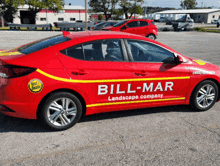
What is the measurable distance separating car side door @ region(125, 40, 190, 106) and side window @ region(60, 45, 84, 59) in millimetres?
894

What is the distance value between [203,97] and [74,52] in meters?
2.84

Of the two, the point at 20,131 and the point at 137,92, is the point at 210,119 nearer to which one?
the point at 137,92

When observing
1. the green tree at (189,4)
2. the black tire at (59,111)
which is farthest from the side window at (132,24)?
the green tree at (189,4)

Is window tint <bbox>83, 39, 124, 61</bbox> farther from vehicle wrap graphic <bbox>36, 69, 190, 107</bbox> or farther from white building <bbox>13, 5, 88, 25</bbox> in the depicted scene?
white building <bbox>13, 5, 88, 25</bbox>

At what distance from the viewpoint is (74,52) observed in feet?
13.2

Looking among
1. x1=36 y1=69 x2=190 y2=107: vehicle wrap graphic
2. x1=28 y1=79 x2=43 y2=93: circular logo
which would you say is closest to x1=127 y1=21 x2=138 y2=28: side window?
x1=36 y1=69 x2=190 y2=107: vehicle wrap graphic

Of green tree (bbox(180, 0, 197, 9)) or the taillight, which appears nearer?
the taillight

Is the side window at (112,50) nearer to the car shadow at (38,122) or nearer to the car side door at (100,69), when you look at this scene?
the car side door at (100,69)

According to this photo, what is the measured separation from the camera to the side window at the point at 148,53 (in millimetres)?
4434

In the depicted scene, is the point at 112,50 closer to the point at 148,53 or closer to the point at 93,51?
the point at 93,51

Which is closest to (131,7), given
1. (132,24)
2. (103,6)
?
(103,6)

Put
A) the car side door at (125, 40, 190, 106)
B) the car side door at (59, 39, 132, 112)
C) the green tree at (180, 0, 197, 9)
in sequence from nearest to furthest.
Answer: the car side door at (59, 39, 132, 112) → the car side door at (125, 40, 190, 106) → the green tree at (180, 0, 197, 9)

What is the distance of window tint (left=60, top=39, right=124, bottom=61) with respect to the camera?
4.02 m

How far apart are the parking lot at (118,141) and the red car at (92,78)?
295 millimetres
